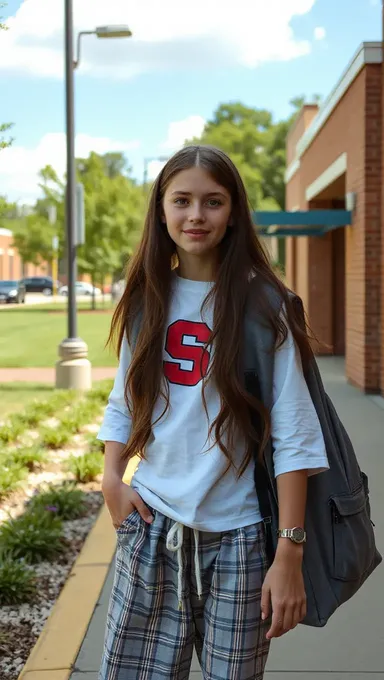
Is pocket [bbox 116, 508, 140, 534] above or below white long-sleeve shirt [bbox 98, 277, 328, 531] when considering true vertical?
below

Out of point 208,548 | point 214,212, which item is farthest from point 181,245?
point 208,548

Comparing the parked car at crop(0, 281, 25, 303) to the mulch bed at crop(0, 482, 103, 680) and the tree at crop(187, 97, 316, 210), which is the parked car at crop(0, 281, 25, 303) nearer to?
the mulch bed at crop(0, 482, 103, 680)

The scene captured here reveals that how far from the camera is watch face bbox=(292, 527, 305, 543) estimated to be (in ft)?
6.12

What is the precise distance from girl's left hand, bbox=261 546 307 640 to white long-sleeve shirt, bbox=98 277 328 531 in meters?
0.13

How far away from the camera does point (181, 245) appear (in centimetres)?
205

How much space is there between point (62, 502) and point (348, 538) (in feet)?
13.6

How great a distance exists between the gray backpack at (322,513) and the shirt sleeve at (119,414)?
1.14 ft

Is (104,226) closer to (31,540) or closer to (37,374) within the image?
(37,374)

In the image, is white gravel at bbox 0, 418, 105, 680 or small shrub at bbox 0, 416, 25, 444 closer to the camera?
white gravel at bbox 0, 418, 105, 680

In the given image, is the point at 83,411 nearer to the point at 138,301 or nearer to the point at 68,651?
the point at 68,651

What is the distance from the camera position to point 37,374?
596 inches

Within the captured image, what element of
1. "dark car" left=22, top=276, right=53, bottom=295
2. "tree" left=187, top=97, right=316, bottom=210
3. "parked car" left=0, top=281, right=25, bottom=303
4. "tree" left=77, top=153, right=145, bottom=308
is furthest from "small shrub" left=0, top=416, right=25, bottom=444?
"tree" left=187, top=97, right=316, bottom=210

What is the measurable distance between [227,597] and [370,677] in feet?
5.47

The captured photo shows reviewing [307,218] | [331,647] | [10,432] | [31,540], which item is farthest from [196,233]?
[307,218]
